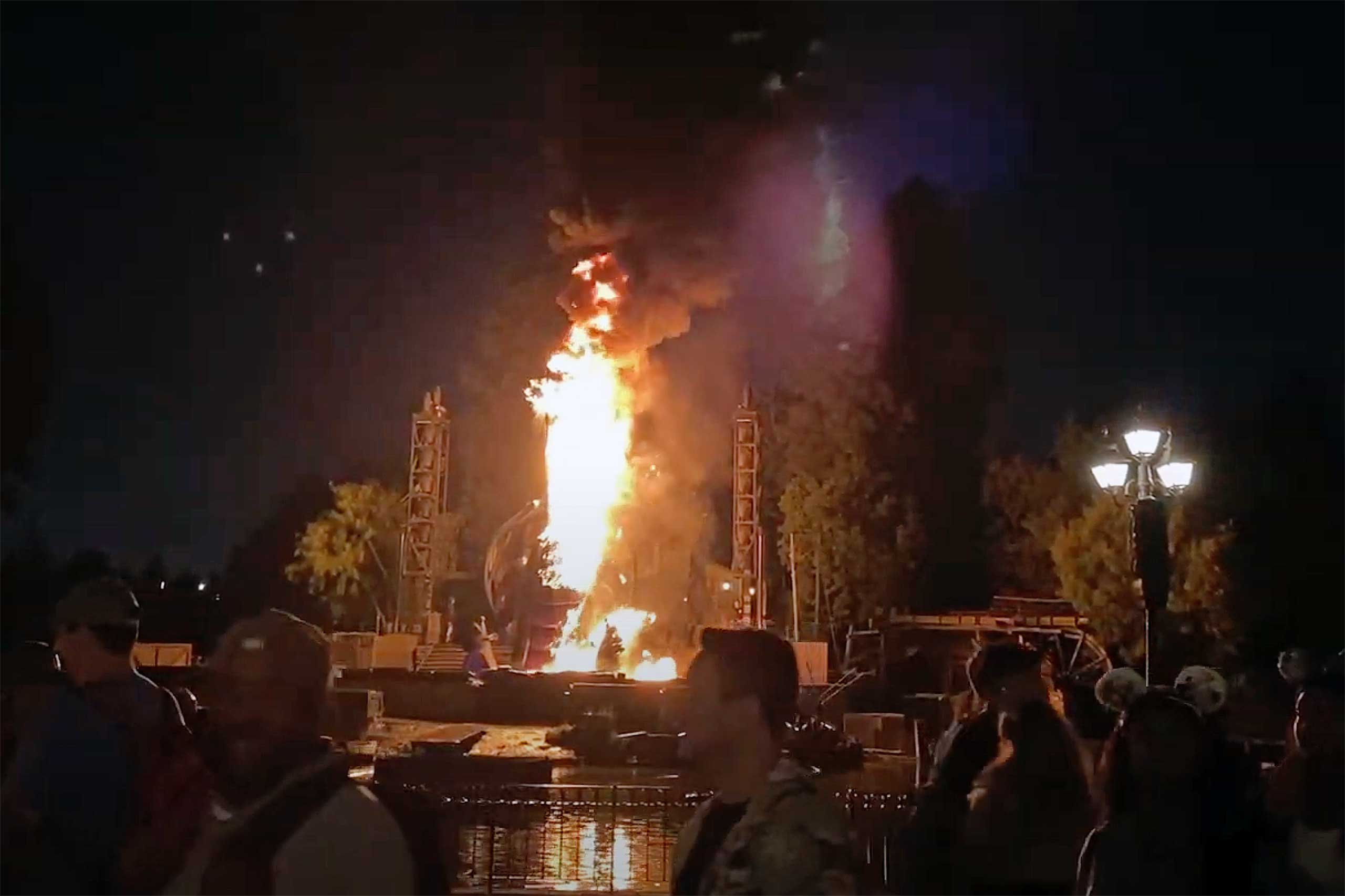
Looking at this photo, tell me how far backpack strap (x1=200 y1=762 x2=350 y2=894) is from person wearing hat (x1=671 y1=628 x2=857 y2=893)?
948 millimetres

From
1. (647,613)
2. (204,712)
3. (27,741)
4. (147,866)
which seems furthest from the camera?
(647,613)

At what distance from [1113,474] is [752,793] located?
10.3 m

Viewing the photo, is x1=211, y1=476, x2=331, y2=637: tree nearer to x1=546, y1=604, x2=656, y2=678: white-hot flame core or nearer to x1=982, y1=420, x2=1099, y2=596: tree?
x1=546, y1=604, x2=656, y2=678: white-hot flame core

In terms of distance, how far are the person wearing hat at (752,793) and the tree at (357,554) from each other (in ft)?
149

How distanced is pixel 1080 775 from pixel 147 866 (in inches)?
126

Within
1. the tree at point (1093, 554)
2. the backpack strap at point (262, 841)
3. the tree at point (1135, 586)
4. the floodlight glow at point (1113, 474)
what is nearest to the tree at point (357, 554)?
the tree at point (1093, 554)

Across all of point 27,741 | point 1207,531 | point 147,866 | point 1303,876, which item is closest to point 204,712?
point 27,741

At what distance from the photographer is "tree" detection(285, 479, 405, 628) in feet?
156

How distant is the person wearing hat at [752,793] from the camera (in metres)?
3.00

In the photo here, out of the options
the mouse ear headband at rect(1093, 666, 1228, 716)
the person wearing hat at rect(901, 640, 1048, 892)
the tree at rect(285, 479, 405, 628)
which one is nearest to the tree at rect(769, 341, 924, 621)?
the tree at rect(285, 479, 405, 628)

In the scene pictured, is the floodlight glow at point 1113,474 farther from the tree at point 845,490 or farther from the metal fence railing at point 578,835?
the tree at point 845,490

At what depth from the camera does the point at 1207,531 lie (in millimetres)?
31484

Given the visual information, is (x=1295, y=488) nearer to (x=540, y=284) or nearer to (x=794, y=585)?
(x=794, y=585)

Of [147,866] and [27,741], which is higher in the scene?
[27,741]
